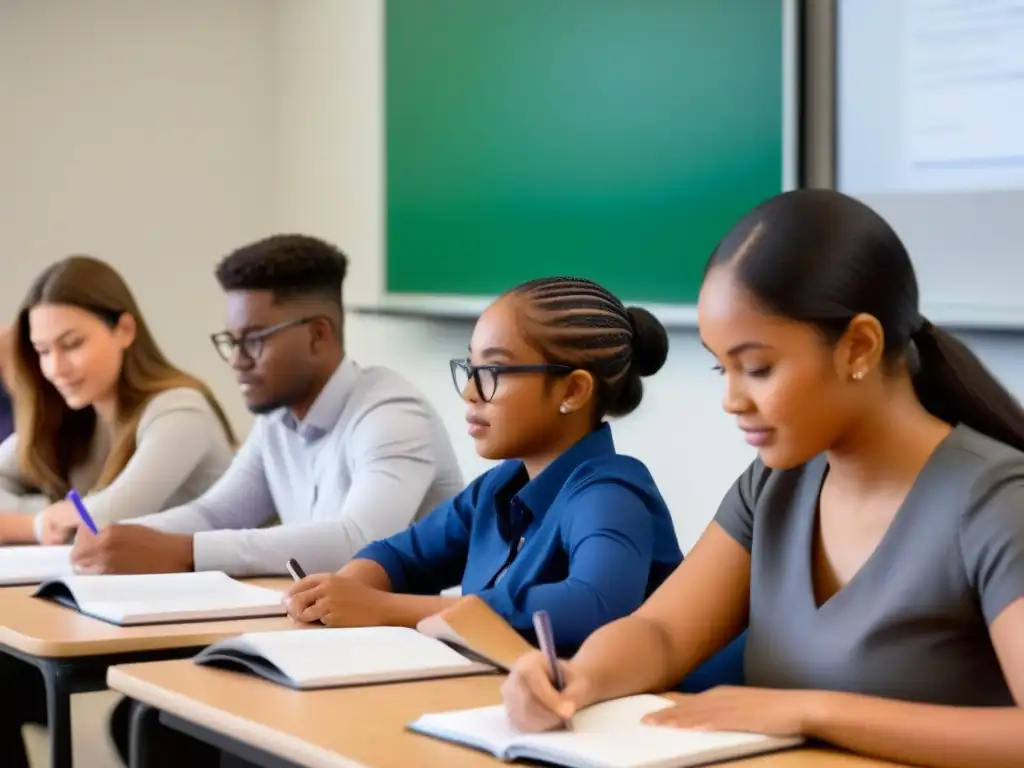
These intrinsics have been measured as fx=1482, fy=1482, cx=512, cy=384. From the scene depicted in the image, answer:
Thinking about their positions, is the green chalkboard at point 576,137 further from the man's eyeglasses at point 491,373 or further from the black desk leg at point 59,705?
the black desk leg at point 59,705

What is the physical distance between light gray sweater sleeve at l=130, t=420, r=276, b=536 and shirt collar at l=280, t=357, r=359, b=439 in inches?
7.7

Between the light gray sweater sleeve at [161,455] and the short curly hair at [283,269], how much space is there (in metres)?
0.44

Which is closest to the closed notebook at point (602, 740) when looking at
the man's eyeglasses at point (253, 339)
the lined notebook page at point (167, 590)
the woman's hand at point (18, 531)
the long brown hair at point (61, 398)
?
the lined notebook page at point (167, 590)

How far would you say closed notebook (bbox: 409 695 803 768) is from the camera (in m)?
1.23

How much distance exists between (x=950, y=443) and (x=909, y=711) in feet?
0.89

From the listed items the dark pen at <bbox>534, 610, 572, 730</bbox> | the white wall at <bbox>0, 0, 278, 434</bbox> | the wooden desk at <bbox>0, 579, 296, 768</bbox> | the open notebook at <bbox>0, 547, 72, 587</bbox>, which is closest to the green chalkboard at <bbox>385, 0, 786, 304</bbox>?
the white wall at <bbox>0, 0, 278, 434</bbox>

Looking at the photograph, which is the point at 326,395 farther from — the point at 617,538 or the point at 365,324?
the point at 365,324

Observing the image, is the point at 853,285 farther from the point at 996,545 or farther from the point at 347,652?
the point at 347,652

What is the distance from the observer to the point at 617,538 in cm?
183

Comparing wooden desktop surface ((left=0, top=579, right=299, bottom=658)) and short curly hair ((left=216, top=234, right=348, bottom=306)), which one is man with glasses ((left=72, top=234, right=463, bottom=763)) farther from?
wooden desktop surface ((left=0, top=579, right=299, bottom=658))

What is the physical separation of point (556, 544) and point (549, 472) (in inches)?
4.2

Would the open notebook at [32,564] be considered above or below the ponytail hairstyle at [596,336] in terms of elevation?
below

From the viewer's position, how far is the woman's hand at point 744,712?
4.28ft

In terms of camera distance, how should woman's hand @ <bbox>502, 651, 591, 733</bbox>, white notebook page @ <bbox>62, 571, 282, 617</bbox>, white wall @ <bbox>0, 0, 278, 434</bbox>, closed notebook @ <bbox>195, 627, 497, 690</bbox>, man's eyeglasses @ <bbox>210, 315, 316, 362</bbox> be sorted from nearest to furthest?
1. woman's hand @ <bbox>502, 651, 591, 733</bbox>
2. closed notebook @ <bbox>195, 627, 497, 690</bbox>
3. white notebook page @ <bbox>62, 571, 282, 617</bbox>
4. man's eyeglasses @ <bbox>210, 315, 316, 362</bbox>
5. white wall @ <bbox>0, 0, 278, 434</bbox>
